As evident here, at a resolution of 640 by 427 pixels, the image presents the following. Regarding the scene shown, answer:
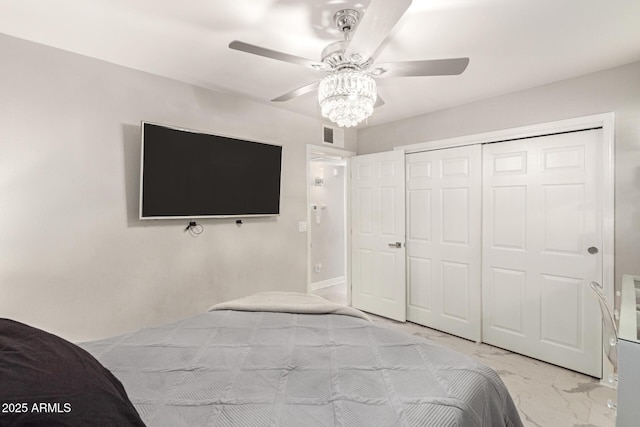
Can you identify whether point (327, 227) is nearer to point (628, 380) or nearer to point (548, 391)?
point (548, 391)

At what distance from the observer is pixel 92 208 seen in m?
2.23

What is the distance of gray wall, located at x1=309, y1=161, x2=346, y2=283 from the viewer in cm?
518

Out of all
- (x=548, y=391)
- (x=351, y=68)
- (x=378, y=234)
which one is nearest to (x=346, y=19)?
(x=351, y=68)

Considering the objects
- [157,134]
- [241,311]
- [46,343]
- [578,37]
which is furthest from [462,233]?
[46,343]

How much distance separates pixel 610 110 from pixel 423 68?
188 centimetres

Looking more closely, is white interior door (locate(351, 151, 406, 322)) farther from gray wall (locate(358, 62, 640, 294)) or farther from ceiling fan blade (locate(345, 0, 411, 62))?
ceiling fan blade (locate(345, 0, 411, 62))

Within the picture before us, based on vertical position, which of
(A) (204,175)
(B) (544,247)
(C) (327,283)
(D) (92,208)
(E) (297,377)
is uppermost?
(A) (204,175)

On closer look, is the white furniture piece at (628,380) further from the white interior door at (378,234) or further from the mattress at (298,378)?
the white interior door at (378,234)

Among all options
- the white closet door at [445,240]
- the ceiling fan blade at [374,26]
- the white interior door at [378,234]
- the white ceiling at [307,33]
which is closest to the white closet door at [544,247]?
the white closet door at [445,240]

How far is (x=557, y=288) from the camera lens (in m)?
2.67

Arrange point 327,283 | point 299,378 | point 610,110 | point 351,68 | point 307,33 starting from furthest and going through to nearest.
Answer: point 327,283 < point 610,110 < point 307,33 < point 351,68 < point 299,378

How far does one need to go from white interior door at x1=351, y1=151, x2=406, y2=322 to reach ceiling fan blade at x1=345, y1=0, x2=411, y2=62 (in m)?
2.27

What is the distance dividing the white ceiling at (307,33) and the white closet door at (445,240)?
3.23 feet

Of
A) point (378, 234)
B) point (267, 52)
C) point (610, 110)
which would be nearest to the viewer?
point (267, 52)
